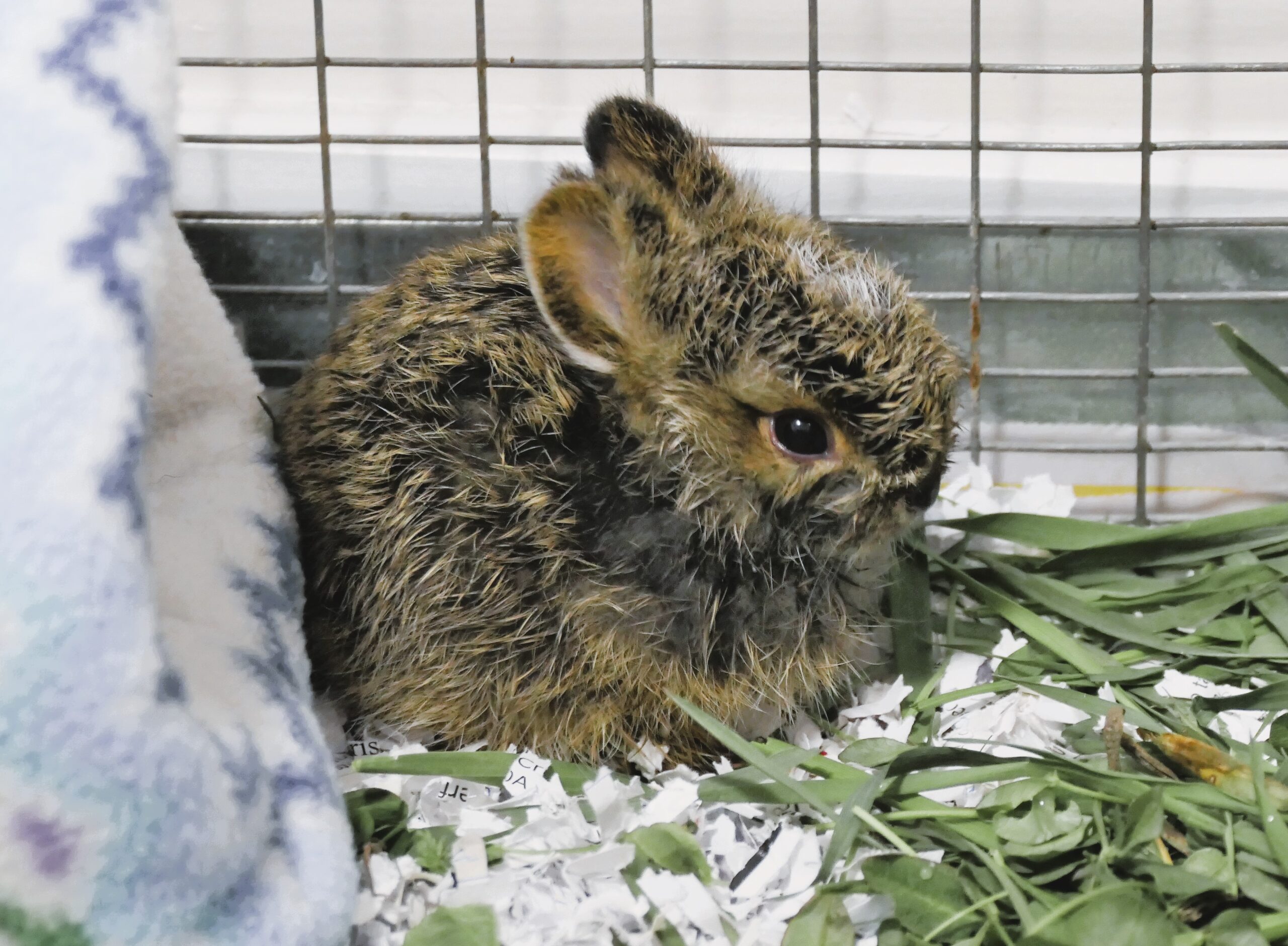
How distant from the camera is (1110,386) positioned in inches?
90.6

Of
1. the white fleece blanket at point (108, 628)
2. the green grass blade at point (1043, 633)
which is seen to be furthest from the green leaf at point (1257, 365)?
the white fleece blanket at point (108, 628)

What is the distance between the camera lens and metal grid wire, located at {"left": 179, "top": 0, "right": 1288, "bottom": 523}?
2.01 m

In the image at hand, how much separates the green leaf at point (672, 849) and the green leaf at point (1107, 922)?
38 cm

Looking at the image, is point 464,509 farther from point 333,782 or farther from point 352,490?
point 333,782

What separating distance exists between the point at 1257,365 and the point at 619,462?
45.3 inches

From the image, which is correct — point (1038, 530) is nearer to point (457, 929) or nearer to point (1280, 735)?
point (1280, 735)

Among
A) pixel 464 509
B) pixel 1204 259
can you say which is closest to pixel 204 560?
pixel 464 509

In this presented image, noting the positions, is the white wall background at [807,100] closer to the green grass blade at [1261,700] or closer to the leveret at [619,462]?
the leveret at [619,462]

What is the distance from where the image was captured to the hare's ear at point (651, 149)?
161 centimetres

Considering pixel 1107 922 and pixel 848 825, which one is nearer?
pixel 1107 922

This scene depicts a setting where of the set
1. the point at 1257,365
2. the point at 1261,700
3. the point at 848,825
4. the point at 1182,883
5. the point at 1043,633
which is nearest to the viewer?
the point at 1182,883

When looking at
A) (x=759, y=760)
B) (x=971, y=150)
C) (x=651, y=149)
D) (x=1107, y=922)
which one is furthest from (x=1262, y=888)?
(x=971, y=150)

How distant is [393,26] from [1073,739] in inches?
70.3

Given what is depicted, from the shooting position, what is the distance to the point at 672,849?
54.4 inches
